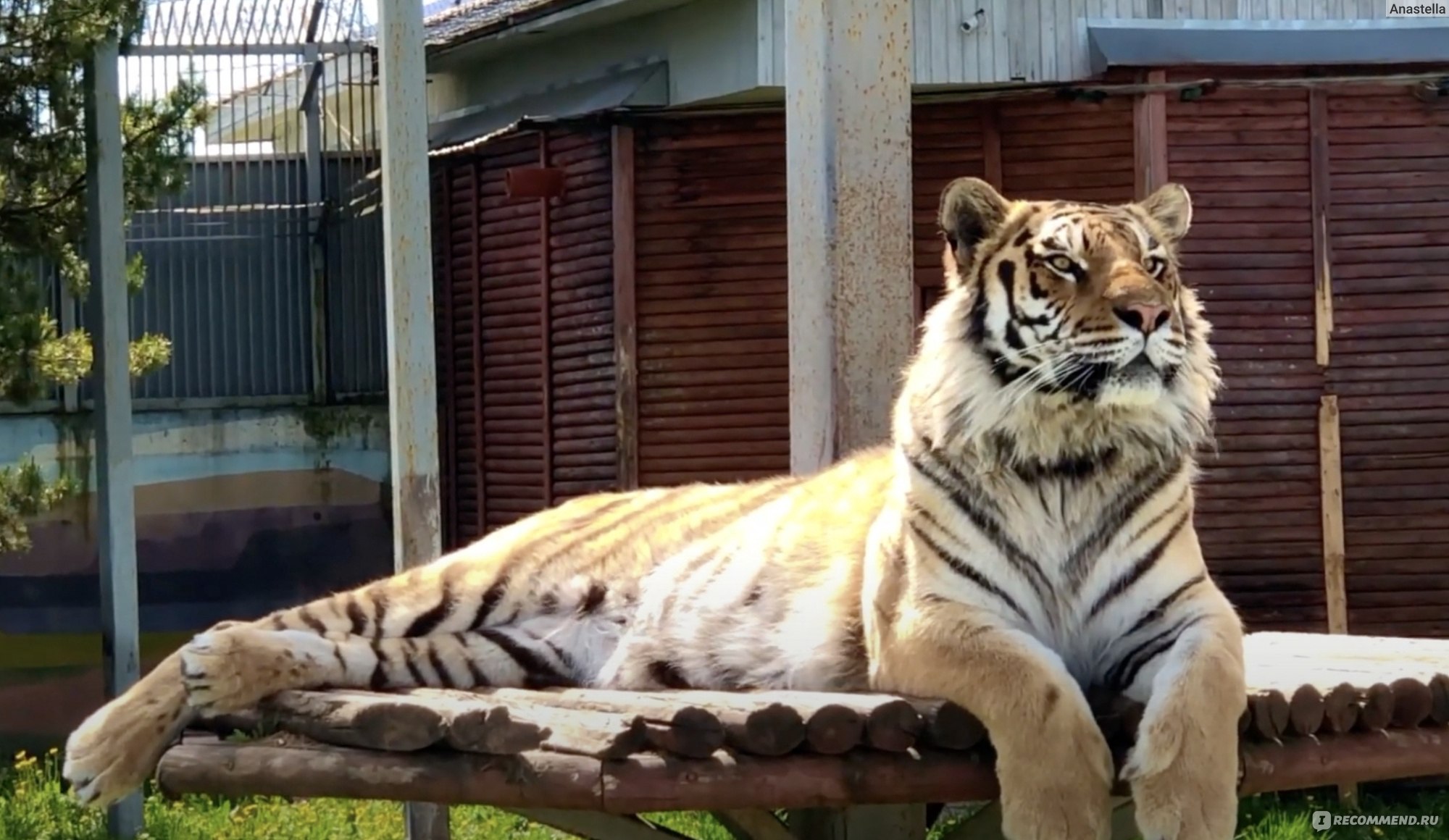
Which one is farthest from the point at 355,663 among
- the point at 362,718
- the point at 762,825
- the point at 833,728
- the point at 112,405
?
the point at 112,405

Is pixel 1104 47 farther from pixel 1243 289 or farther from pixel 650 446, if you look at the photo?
pixel 650 446

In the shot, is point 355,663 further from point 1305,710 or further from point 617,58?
point 617,58

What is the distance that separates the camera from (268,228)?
9.33 metres

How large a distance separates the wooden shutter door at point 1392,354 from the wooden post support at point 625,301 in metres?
3.07

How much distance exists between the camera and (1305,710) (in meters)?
2.98

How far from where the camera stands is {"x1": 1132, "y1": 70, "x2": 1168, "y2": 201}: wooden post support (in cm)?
820

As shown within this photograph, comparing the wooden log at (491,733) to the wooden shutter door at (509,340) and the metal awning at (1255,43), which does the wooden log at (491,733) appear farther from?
the wooden shutter door at (509,340)

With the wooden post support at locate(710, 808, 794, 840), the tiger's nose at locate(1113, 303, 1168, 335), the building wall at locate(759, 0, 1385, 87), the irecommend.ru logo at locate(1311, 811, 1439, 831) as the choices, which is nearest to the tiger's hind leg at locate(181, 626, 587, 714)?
the wooden post support at locate(710, 808, 794, 840)

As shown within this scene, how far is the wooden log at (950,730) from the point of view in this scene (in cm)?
288

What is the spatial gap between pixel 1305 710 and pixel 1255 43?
232 inches

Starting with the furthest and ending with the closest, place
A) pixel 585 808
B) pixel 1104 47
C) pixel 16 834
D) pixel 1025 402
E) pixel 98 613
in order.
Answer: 1. pixel 98 613
2. pixel 1104 47
3. pixel 16 834
4. pixel 1025 402
5. pixel 585 808

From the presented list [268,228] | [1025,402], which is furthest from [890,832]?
[268,228]

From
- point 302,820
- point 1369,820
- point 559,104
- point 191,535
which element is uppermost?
point 559,104

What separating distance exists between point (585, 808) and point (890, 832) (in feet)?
3.82
